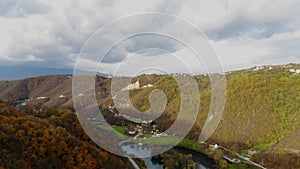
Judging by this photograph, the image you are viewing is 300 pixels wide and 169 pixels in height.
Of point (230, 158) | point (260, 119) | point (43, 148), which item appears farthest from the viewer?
point (260, 119)

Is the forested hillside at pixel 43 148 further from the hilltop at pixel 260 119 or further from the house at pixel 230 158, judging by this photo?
the house at pixel 230 158

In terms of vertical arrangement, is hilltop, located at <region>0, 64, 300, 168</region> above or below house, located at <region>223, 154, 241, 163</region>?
above

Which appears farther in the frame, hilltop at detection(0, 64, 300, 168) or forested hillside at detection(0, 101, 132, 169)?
hilltop at detection(0, 64, 300, 168)

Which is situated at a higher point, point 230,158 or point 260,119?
point 260,119

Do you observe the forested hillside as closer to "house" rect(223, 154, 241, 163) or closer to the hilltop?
the hilltop

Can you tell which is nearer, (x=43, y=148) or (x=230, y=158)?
(x=43, y=148)

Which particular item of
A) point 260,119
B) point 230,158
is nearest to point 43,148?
point 230,158

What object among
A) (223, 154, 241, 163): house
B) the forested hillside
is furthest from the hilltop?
the forested hillside

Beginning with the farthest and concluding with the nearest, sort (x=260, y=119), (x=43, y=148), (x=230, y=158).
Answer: (x=260, y=119) < (x=230, y=158) < (x=43, y=148)

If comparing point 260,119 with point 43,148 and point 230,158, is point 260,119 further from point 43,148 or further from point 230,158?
point 43,148

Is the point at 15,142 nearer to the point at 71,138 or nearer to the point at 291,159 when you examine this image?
the point at 71,138

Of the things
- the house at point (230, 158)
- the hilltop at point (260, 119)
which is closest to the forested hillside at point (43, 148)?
the hilltop at point (260, 119)
